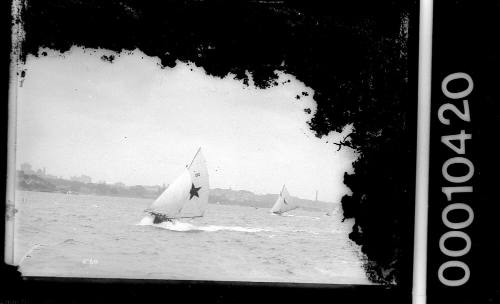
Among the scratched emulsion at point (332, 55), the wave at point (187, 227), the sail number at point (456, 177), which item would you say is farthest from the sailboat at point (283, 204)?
the sail number at point (456, 177)

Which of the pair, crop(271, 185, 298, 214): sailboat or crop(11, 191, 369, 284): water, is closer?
crop(11, 191, 369, 284): water

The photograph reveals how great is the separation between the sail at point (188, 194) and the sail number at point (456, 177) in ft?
4.93

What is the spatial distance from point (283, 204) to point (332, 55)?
1029mm

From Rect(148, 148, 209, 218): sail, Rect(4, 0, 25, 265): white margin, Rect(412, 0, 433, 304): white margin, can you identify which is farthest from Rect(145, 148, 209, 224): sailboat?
Rect(412, 0, 433, 304): white margin

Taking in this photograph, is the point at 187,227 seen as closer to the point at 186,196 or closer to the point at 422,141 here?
the point at 186,196

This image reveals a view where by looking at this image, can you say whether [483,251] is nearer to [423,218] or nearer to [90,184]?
[423,218]

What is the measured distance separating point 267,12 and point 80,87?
128 cm

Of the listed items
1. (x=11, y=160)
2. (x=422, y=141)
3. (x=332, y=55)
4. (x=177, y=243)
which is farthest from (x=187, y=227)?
(x=422, y=141)

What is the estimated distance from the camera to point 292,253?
3.00m

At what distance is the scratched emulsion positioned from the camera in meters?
2.96

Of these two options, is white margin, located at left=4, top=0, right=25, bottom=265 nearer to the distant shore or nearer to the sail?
the distant shore

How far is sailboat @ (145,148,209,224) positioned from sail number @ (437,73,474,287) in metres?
1.50

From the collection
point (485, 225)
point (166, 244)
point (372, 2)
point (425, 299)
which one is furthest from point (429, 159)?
point (166, 244)

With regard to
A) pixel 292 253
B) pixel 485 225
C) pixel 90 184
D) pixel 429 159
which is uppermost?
pixel 429 159
